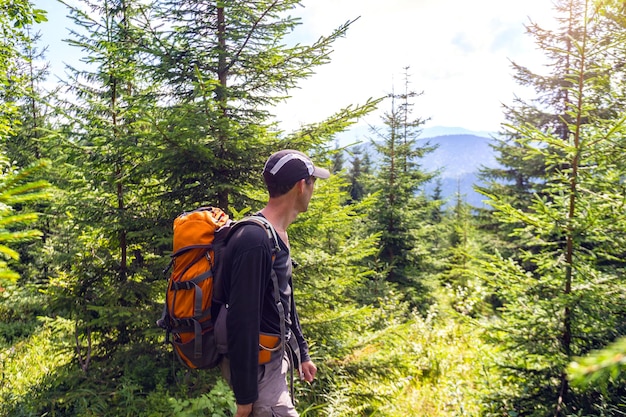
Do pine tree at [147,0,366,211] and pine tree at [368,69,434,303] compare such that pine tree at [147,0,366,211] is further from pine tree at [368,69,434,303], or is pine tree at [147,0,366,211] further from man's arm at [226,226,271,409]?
pine tree at [368,69,434,303]

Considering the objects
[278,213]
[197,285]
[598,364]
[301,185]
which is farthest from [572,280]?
[598,364]

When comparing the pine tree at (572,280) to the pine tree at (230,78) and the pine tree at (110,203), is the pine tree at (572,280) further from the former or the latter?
the pine tree at (110,203)

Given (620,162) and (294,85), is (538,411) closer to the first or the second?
(620,162)

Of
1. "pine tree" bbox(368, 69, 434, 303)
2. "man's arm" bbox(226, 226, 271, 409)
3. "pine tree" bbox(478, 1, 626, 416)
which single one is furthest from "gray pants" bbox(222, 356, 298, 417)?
"pine tree" bbox(368, 69, 434, 303)

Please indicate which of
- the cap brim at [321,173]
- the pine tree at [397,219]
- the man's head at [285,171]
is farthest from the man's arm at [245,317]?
the pine tree at [397,219]

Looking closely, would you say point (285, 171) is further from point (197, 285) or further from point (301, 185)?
point (197, 285)

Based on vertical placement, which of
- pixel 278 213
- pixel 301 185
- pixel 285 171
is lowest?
pixel 278 213

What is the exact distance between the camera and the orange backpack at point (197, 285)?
8.73ft

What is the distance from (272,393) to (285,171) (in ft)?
5.63

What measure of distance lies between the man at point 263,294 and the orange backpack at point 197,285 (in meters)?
0.14

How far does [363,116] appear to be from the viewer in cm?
562

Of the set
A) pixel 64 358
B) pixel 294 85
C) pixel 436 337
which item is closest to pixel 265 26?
pixel 294 85

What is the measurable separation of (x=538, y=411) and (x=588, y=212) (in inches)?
106

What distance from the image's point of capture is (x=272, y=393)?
108 inches
